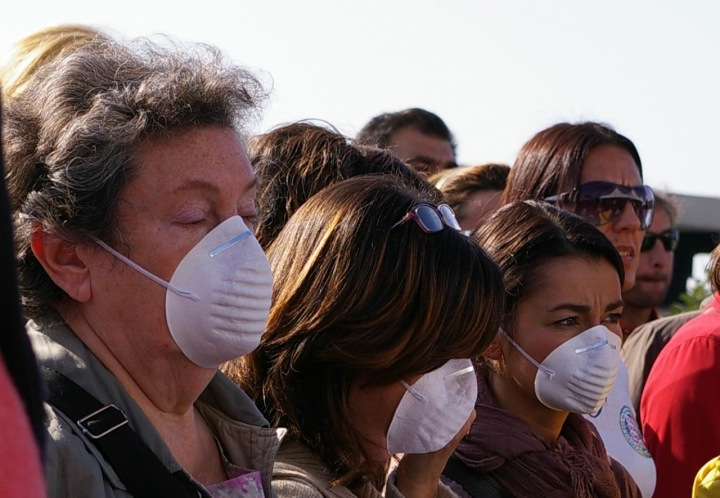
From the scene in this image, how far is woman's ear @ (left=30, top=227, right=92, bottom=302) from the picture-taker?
2182mm

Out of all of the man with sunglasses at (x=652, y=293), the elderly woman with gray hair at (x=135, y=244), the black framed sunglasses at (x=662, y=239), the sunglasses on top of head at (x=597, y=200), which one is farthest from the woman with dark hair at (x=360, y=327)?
the black framed sunglasses at (x=662, y=239)

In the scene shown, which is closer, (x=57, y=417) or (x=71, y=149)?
(x=57, y=417)

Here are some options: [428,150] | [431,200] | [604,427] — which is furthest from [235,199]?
[428,150]

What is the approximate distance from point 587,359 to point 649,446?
2.33 feet

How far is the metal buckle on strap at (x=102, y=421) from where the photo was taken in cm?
195

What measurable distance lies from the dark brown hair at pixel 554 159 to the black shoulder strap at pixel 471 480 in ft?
5.12

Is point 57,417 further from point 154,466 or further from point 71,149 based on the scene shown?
point 71,149

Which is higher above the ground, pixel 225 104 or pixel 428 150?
pixel 225 104

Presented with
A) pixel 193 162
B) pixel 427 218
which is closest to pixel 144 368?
pixel 193 162

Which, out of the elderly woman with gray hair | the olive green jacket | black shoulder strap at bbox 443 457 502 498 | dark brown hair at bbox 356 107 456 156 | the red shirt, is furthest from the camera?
dark brown hair at bbox 356 107 456 156

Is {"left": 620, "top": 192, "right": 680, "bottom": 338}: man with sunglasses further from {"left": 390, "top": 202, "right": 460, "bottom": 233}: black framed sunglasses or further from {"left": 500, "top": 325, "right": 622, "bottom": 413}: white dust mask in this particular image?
{"left": 390, "top": 202, "right": 460, "bottom": 233}: black framed sunglasses

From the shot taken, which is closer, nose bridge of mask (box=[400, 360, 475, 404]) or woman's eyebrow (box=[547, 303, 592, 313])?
nose bridge of mask (box=[400, 360, 475, 404])

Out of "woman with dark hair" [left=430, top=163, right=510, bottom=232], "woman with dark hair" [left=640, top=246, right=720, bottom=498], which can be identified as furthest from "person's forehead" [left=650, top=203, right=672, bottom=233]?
"woman with dark hair" [left=640, top=246, right=720, bottom=498]

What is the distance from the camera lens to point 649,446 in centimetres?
419
